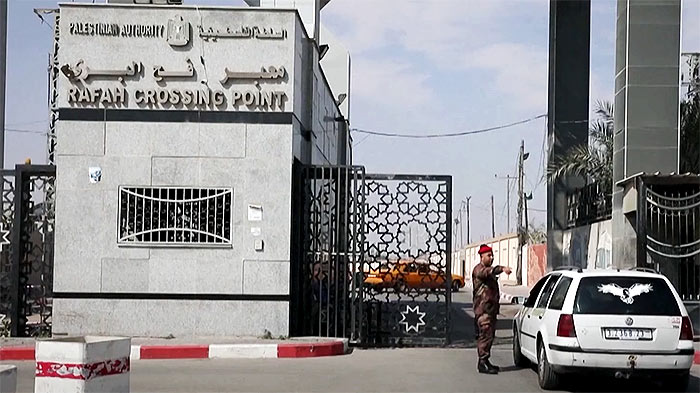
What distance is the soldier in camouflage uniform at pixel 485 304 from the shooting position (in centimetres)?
Answer: 1333

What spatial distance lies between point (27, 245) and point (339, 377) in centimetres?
→ 664

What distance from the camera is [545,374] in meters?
11.6

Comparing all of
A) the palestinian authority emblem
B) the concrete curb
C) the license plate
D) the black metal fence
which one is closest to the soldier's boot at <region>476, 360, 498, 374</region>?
the license plate

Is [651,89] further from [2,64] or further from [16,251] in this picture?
[2,64]

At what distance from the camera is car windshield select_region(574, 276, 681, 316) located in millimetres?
11188

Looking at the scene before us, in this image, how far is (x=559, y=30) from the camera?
27969 mm

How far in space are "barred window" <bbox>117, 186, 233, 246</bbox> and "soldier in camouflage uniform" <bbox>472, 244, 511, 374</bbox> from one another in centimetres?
451

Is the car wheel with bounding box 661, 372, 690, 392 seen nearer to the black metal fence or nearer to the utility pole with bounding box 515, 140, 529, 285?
the black metal fence

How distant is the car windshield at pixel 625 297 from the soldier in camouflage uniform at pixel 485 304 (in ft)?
6.85

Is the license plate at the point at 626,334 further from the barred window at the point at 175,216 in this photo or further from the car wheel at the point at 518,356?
the barred window at the point at 175,216

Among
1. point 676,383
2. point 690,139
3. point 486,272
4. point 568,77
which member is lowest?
point 676,383

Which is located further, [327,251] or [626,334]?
[327,251]

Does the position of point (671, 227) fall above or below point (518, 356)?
above

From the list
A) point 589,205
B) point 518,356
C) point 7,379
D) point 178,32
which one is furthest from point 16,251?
point 589,205
